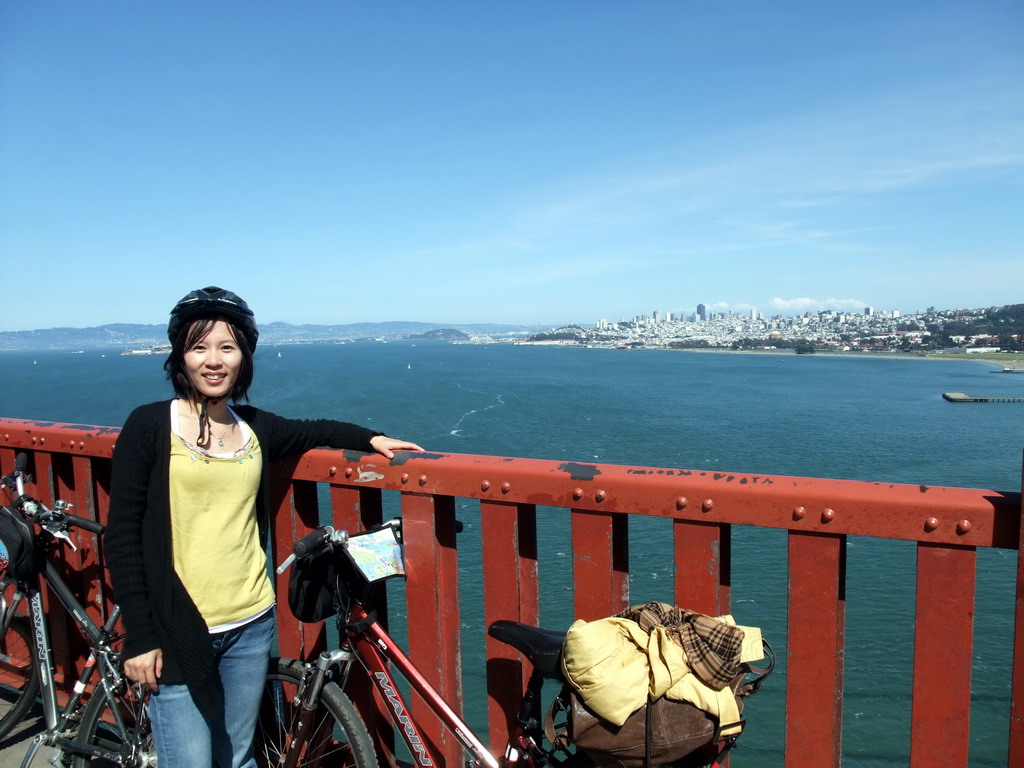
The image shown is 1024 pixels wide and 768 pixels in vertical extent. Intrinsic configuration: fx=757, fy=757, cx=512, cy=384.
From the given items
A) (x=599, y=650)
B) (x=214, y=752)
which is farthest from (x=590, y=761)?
(x=214, y=752)

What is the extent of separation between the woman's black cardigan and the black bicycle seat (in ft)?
2.93

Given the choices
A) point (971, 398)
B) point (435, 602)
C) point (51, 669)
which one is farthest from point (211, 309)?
point (971, 398)

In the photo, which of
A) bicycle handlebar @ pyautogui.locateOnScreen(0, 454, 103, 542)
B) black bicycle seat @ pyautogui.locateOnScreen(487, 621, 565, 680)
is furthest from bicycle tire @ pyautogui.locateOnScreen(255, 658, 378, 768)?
bicycle handlebar @ pyautogui.locateOnScreen(0, 454, 103, 542)

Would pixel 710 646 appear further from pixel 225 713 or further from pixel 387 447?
pixel 225 713

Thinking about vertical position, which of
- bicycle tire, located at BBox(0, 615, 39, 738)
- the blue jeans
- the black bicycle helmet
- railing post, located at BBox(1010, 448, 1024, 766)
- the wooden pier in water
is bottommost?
the wooden pier in water

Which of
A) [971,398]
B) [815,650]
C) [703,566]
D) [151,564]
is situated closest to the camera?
[815,650]

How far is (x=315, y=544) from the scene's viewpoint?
7.47 feet

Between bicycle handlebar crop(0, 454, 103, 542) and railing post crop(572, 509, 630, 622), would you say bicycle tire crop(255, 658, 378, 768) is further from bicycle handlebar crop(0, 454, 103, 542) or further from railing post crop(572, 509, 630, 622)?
bicycle handlebar crop(0, 454, 103, 542)

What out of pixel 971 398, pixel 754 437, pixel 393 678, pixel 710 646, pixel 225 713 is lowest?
pixel 971 398

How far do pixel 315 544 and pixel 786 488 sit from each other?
1359 millimetres

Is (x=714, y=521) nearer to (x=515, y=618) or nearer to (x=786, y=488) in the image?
(x=786, y=488)

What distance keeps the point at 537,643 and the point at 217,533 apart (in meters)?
1.05

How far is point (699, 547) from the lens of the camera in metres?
2.09

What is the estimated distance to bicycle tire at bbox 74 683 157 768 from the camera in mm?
2758
